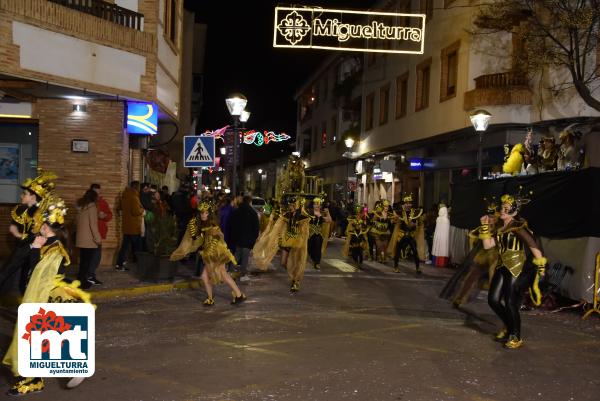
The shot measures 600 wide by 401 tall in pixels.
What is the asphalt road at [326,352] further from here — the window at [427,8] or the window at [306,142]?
the window at [306,142]

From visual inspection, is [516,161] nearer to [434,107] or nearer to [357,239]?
[357,239]

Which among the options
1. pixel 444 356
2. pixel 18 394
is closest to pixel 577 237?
pixel 444 356

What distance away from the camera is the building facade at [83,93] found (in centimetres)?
1214

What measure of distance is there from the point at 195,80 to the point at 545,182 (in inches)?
1271

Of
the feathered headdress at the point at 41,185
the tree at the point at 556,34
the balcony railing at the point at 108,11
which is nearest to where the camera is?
the feathered headdress at the point at 41,185

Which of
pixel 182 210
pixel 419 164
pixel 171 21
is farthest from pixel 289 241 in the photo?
pixel 419 164

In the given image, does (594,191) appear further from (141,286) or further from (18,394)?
(18,394)

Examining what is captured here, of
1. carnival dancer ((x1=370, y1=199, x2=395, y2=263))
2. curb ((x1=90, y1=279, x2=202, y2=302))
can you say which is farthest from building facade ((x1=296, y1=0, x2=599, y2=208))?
curb ((x1=90, y1=279, x2=202, y2=302))

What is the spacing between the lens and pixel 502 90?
2047 cm

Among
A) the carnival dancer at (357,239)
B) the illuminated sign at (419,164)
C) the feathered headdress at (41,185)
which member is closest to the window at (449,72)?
the illuminated sign at (419,164)

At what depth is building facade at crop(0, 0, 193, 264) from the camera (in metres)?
12.1

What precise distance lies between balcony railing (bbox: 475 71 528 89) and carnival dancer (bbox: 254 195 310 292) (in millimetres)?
10517

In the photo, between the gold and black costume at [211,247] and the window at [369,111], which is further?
the window at [369,111]

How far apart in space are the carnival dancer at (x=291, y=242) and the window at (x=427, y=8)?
15.6 m
